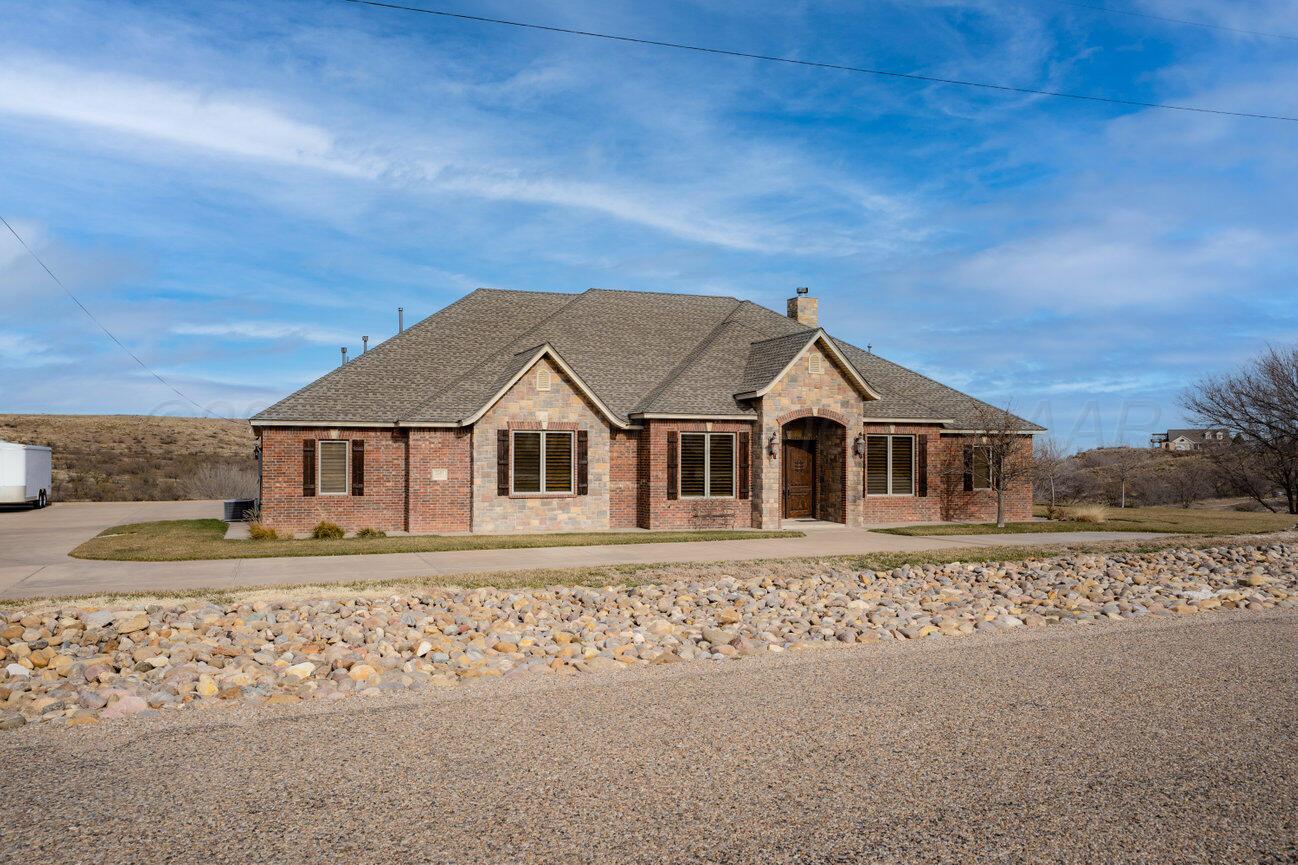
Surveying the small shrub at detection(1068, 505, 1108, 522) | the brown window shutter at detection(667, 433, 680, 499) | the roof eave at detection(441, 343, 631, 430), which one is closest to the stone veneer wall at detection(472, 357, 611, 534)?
the roof eave at detection(441, 343, 631, 430)

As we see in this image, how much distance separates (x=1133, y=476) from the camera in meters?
49.8

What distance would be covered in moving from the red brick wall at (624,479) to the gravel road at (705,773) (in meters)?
15.4

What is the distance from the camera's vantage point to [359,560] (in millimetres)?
A: 15953

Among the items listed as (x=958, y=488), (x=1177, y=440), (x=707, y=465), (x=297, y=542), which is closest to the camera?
(x=297, y=542)

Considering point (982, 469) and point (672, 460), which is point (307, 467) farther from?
point (982, 469)

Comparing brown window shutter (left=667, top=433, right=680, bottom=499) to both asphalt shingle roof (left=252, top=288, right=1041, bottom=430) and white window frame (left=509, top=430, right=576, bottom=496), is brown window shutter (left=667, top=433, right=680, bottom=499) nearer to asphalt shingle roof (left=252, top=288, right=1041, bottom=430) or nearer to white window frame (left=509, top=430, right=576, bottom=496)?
asphalt shingle roof (left=252, top=288, right=1041, bottom=430)

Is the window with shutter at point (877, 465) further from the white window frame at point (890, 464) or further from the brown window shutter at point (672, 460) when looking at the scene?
the brown window shutter at point (672, 460)

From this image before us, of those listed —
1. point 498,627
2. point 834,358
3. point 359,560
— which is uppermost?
point 834,358

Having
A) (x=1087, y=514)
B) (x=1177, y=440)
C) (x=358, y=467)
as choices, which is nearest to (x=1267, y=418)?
(x=1087, y=514)

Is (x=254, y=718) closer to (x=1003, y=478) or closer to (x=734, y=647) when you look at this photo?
(x=734, y=647)

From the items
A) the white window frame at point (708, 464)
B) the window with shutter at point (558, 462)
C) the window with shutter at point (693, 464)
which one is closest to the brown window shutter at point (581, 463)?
the window with shutter at point (558, 462)

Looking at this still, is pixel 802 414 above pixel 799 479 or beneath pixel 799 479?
above

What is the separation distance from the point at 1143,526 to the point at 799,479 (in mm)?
Answer: 8863

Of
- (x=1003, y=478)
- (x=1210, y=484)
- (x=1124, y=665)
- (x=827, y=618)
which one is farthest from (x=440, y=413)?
(x=1210, y=484)
